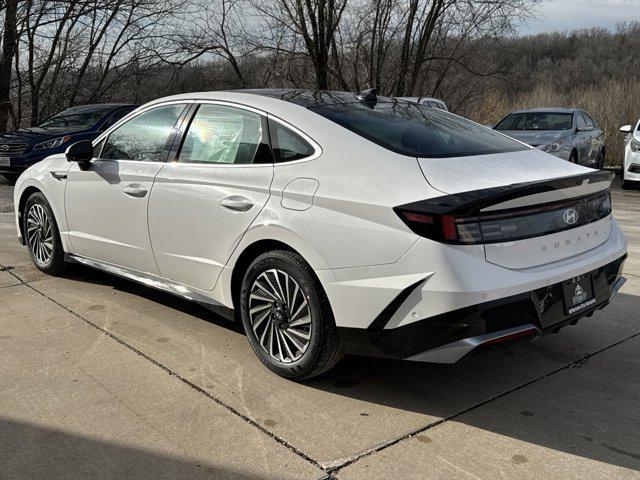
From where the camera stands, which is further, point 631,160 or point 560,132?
point 631,160

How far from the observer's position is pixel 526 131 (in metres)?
12.5

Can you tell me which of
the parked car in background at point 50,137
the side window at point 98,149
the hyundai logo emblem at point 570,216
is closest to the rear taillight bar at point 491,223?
the hyundai logo emblem at point 570,216

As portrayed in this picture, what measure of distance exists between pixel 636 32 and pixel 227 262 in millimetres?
59666

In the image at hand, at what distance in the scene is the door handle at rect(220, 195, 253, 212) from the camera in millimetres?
3548

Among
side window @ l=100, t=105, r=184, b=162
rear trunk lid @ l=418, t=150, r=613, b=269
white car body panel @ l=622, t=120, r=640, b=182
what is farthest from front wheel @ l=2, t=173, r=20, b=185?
white car body panel @ l=622, t=120, r=640, b=182

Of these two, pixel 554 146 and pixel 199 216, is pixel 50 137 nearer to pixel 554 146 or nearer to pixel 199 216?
pixel 199 216

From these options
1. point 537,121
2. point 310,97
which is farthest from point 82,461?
point 537,121

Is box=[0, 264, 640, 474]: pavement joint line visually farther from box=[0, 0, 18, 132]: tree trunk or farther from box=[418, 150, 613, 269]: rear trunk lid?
box=[0, 0, 18, 132]: tree trunk

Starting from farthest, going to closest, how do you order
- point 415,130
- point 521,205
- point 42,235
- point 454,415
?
point 42,235 < point 415,130 < point 454,415 < point 521,205

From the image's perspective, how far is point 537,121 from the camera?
42.6ft

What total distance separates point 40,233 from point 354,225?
3.61 m

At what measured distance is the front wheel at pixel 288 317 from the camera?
127 inches

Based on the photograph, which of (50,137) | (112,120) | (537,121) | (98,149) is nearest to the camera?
(98,149)

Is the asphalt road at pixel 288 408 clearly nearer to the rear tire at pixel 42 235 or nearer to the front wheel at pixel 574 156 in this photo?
the rear tire at pixel 42 235
